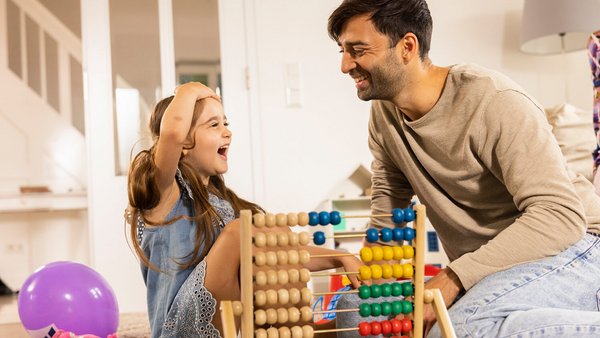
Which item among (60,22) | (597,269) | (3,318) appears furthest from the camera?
(60,22)

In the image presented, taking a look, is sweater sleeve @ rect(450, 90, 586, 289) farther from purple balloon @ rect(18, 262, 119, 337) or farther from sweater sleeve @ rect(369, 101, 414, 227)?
purple balloon @ rect(18, 262, 119, 337)

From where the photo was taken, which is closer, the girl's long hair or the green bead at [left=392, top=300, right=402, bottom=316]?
the green bead at [left=392, top=300, right=402, bottom=316]

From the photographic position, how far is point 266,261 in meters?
1.24

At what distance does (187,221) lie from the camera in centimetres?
181

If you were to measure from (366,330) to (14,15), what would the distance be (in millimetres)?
4576

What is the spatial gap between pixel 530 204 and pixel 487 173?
0.63 ft

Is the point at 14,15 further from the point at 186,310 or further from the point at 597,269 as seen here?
the point at 597,269

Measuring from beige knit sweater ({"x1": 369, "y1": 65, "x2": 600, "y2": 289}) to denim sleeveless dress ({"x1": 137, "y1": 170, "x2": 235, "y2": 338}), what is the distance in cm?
51

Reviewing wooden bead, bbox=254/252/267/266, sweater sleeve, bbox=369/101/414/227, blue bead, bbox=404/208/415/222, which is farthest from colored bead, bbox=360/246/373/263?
sweater sleeve, bbox=369/101/414/227

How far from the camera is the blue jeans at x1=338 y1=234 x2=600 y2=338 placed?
1.23 m

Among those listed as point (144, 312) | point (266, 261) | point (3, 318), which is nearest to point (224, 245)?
point (266, 261)

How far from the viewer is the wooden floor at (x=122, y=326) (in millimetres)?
2936

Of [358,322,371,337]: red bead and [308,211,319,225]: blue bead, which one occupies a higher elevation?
[308,211,319,225]: blue bead

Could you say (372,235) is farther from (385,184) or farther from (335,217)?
(385,184)
